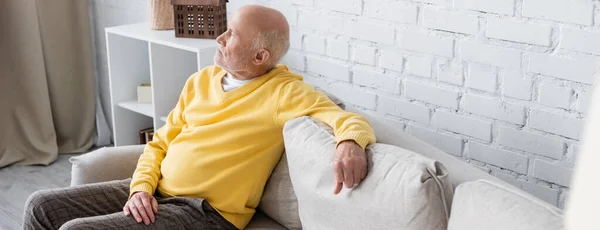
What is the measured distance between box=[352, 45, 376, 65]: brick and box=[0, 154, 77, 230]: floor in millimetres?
1482

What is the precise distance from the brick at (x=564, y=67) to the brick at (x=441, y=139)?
0.36 metres

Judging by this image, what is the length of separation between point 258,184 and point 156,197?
309 mm

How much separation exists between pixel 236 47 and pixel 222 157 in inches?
11.5

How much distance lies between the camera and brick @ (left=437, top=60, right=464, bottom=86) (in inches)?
84.4

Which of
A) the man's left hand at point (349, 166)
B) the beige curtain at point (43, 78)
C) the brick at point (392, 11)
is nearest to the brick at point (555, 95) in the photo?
the brick at point (392, 11)

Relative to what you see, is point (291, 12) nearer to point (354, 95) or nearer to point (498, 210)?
point (354, 95)

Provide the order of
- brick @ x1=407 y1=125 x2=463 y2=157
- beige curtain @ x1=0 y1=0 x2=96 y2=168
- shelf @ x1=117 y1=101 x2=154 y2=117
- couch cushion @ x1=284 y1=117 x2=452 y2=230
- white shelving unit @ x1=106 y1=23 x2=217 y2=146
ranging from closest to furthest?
Result: couch cushion @ x1=284 y1=117 x2=452 y2=230, brick @ x1=407 y1=125 x2=463 y2=157, white shelving unit @ x1=106 y1=23 x2=217 y2=146, shelf @ x1=117 y1=101 x2=154 y2=117, beige curtain @ x1=0 y1=0 x2=96 y2=168

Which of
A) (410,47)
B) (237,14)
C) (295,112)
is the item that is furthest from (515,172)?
(237,14)

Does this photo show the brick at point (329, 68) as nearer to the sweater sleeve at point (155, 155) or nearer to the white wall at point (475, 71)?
the white wall at point (475, 71)

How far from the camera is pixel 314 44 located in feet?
8.57

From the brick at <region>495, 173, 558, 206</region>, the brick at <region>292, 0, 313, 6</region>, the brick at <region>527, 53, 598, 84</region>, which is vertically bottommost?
the brick at <region>495, 173, 558, 206</region>

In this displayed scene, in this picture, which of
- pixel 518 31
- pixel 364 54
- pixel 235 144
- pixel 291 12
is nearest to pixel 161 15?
pixel 291 12

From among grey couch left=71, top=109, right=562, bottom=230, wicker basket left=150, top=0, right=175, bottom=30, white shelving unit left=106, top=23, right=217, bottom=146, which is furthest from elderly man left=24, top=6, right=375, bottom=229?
wicker basket left=150, top=0, right=175, bottom=30

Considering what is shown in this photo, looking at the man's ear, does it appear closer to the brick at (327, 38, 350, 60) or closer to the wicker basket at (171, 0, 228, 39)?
the brick at (327, 38, 350, 60)
